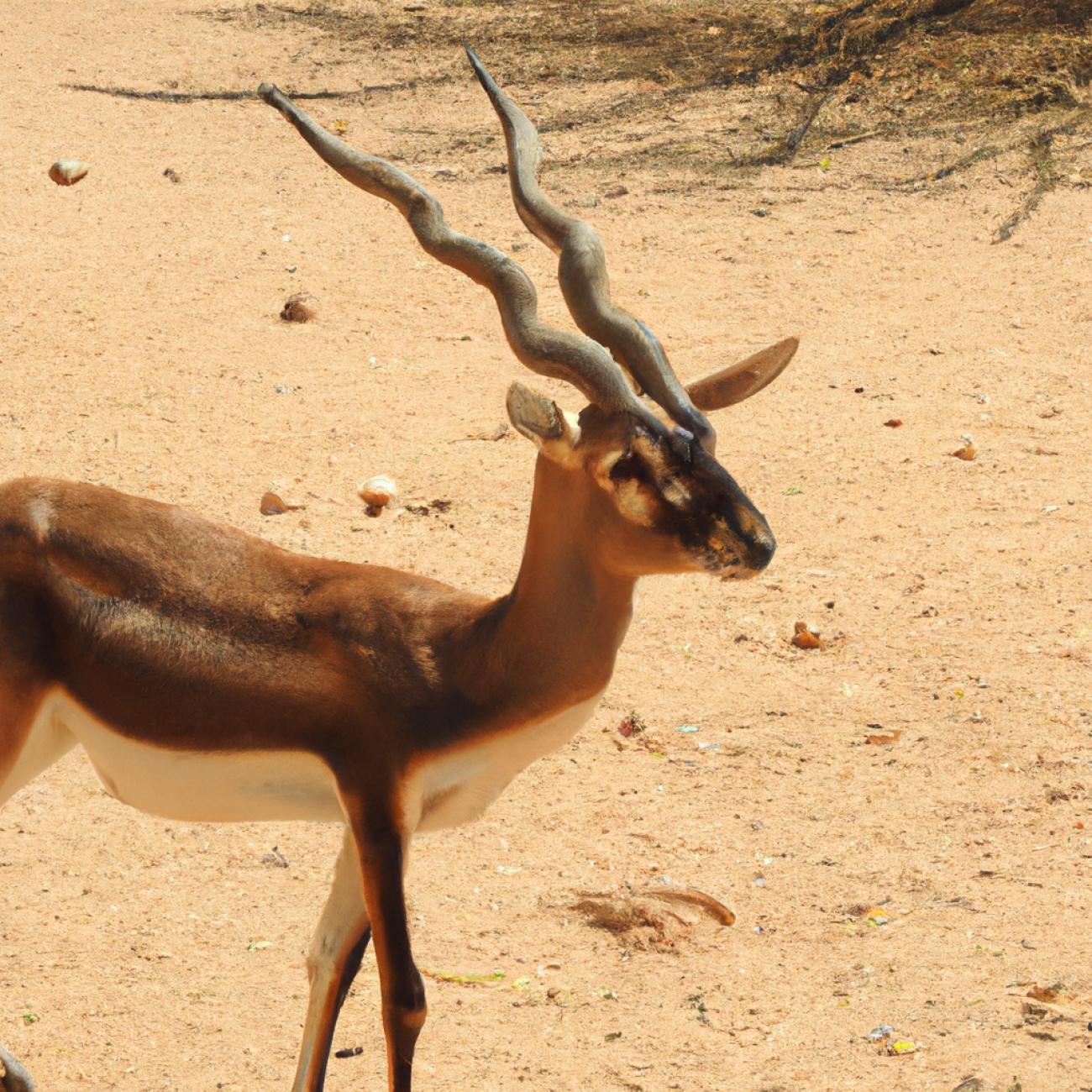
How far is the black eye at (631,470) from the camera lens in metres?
3.53

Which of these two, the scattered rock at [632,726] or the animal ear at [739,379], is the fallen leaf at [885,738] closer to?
the scattered rock at [632,726]

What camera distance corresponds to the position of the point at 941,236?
10891 mm

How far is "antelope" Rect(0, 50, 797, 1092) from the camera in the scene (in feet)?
11.9

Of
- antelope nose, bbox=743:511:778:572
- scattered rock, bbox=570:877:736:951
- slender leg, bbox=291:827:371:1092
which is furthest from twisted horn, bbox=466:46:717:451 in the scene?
scattered rock, bbox=570:877:736:951

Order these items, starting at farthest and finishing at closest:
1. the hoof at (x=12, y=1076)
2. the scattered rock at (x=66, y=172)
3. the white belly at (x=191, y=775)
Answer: the scattered rock at (x=66, y=172), the hoof at (x=12, y=1076), the white belly at (x=191, y=775)

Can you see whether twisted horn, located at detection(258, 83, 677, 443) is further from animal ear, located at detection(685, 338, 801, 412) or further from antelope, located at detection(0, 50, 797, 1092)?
animal ear, located at detection(685, 338, 801, 412)

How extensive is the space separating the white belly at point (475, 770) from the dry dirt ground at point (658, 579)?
0.99 metres

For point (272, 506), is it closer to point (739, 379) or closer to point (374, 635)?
point (374, 635)

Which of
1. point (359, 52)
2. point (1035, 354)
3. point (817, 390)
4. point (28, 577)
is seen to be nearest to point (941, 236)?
point (1035, 354)


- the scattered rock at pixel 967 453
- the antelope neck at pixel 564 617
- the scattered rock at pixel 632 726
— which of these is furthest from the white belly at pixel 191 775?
the scattered rock at pixel 967 453

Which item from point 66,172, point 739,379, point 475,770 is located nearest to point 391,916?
point 475,770

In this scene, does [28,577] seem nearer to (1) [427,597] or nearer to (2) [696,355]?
(1) [427,597]

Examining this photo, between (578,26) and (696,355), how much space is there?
23.9 ft

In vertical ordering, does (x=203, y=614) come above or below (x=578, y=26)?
below
